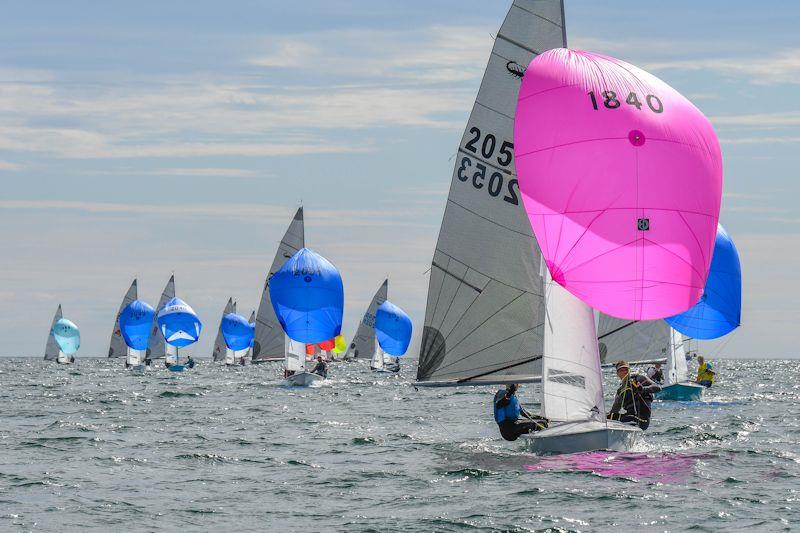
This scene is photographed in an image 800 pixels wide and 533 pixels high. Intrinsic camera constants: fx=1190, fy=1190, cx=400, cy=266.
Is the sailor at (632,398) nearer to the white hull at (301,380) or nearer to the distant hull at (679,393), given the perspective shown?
the distant hull at (679,393)

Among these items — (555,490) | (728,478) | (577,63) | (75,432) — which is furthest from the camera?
(75,432)

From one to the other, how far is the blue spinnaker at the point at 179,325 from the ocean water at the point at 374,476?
46231 millimetres

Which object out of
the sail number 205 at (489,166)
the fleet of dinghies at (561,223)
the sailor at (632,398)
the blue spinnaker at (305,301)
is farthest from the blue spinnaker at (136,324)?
the sailor at (632,398)

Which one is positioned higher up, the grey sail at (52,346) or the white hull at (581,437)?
the grey sail at (52,346)

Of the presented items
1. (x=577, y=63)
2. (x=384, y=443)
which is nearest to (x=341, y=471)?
(x=384, y=443)

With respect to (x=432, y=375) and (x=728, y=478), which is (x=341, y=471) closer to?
(x=432, y=375)

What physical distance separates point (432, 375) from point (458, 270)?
203 centimetres

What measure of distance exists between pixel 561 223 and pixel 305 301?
30.6 m

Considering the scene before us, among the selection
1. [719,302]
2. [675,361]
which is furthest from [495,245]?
[675,361]

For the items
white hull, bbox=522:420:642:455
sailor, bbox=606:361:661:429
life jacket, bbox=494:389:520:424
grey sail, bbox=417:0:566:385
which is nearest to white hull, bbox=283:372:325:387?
grey sail, bbox=417:0:566:385

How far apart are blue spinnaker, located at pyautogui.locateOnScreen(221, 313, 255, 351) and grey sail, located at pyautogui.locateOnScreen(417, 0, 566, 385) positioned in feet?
273

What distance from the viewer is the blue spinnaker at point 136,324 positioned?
263 feet

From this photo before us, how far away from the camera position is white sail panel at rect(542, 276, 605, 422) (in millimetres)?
20000

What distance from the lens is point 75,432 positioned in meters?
26.2
